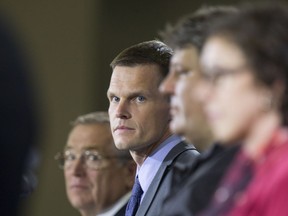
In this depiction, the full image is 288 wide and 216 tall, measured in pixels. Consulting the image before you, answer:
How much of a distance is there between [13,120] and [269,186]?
612 mm

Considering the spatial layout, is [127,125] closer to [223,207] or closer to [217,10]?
[217,10]

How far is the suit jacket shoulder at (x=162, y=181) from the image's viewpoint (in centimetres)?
332

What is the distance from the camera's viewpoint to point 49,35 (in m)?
6.57

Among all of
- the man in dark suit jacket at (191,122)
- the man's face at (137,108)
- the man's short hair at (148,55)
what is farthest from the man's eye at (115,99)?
the man in dark suit jacket at (191,122)

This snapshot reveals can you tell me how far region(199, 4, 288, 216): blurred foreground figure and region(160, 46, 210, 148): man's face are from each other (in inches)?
15.1

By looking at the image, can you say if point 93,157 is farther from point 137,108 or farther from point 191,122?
point 191,122

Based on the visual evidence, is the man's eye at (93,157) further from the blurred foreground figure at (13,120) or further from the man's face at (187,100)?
the blurred foreground figure at (13,120)

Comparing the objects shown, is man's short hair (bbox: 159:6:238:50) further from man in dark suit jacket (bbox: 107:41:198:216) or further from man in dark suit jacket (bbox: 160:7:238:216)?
man in dark suit jacket (bbox: 107:41:198:216)

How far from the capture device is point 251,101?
78.0 inches

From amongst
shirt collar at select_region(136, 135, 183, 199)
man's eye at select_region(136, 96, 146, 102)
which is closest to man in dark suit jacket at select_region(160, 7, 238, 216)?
shirt collar at select_region(136, 135, 183, 199)

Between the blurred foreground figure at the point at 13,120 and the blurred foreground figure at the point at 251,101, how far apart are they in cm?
54

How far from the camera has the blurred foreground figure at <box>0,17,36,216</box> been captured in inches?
58.7

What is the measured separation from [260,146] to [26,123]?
2.16 feet

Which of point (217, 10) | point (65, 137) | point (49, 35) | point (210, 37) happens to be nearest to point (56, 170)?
point (65, 137)
